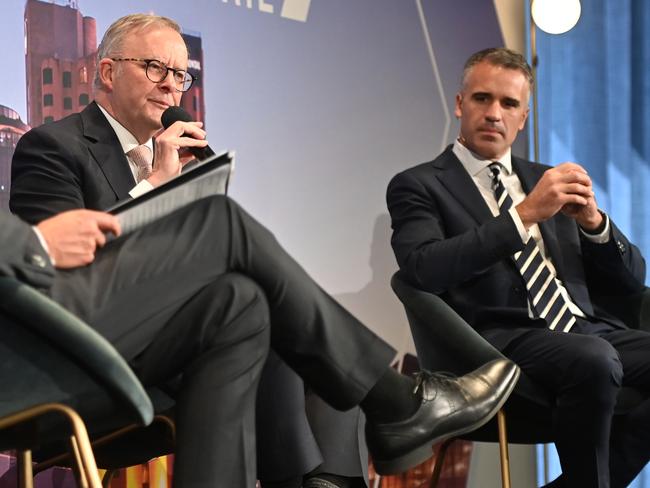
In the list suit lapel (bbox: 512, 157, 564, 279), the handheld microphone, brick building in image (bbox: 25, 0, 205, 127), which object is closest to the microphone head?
the handheld microphone

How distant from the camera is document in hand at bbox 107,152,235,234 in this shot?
1.66 meters

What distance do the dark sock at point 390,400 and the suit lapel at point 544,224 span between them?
1231 millimetres

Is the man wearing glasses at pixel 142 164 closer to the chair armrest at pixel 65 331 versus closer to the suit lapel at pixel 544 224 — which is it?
the chair armrest at pixel 65 331

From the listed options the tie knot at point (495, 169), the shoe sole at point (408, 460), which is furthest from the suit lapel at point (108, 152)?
the tie knot at point (495, 169)

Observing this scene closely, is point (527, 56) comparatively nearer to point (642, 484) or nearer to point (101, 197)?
point (642, 484)

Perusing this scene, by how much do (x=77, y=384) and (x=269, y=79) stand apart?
196cm

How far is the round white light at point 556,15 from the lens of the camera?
12.1 feet

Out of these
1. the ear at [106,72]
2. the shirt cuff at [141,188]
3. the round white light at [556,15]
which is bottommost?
the shirt cuff at [141,188]

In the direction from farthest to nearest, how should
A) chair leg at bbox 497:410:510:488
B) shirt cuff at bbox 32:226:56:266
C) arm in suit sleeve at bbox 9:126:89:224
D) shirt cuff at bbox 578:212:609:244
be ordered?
shirt cuff at bbox 578:212:609:244 → chair leg at bbox 497:410:510:488 → arm in suit sleeve at bbox 9:126:89:224 → shirt cuff at bbox 32:226:56:266

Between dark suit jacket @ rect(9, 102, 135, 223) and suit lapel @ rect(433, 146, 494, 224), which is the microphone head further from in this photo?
suit lapel @ rect(433, 146, 494, 224)

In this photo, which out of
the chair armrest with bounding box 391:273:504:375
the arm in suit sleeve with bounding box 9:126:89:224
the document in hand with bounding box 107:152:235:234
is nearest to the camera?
the document in hand with bounding box 107:152:235:234

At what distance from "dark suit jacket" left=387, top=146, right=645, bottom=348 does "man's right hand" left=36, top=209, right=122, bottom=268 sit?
125 centimetres

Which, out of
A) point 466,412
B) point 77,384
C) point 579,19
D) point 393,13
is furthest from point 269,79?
point 77,384

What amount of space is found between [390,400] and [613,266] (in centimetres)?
133
